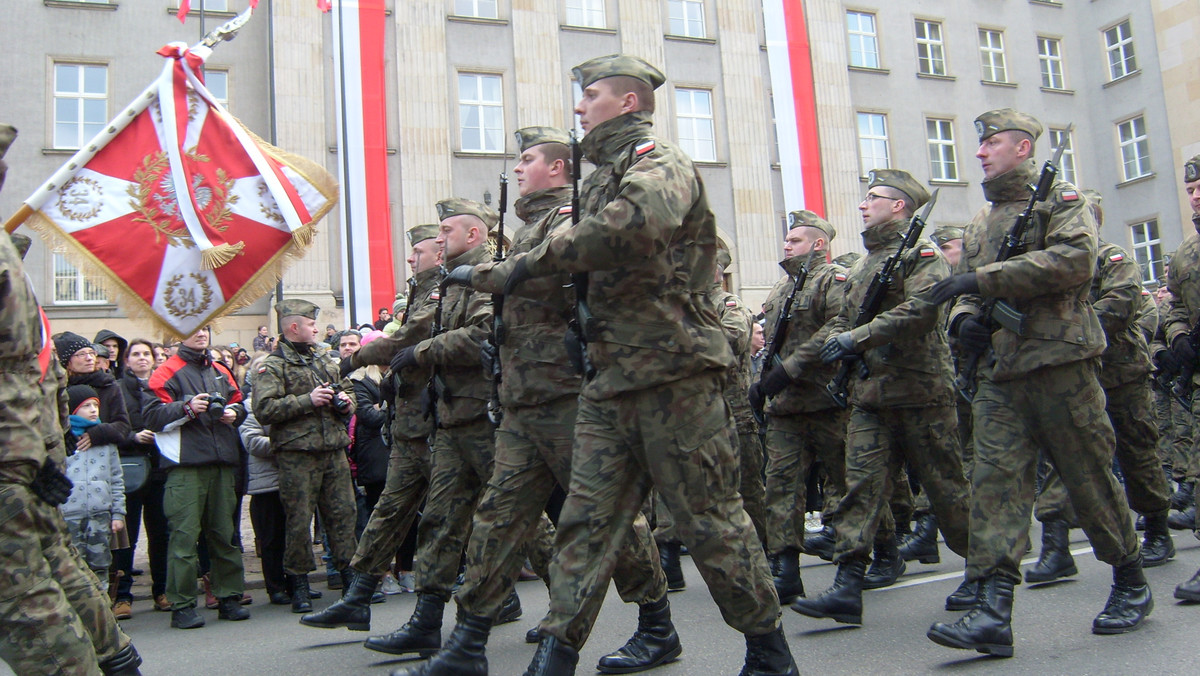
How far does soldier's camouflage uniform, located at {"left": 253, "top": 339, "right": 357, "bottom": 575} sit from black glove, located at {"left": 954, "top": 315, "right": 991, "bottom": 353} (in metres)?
4.12

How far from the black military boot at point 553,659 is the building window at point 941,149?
2625 cm

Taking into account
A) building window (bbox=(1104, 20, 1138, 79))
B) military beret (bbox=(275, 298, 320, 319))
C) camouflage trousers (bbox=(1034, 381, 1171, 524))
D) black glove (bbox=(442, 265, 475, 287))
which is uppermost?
building window (bbox=(1104, 20, 1138, 79))

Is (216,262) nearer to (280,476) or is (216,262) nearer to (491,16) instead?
(280,476)

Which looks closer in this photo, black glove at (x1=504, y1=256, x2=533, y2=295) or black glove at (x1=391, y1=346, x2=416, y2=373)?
black glove at (x1=504, y1=256, x2=533, y2=295)

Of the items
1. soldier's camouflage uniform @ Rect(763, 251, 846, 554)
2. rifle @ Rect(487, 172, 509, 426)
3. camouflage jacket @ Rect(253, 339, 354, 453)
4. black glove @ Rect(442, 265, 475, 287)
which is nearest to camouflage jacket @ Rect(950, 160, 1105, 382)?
soldier's camouflage uniform @ Rect(763, 251, 846, 554)

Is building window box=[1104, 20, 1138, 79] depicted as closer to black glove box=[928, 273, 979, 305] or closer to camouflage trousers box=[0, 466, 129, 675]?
black glove box=[928, 273, 979, 305]

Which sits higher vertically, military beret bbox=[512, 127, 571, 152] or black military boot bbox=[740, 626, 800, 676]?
military beret bbox=[512, 127, 571, 152]

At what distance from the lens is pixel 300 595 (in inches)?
278

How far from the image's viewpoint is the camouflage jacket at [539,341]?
439 centimetres

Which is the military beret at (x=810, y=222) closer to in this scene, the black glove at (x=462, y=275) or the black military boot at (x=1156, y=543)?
the black military boot at (x=1156, y=543)

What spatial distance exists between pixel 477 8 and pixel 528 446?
20292mm

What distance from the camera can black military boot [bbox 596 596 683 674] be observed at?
4.54 metres

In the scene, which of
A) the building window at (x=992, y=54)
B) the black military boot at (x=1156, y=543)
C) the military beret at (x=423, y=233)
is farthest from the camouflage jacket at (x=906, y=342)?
the building window at (x=992, y=54)

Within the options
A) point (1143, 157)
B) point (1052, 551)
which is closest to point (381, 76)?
point (1052, 551)
